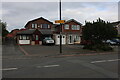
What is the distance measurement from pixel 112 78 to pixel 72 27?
28028 millimetres

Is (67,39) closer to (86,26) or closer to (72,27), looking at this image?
(72,27)

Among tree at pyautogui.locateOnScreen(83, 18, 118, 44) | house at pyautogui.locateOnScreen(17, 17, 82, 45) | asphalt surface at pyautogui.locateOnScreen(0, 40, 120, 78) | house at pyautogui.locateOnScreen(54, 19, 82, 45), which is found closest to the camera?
asphalt surface at pyautogui.locateOnScreen(0, 40, 120, 78)

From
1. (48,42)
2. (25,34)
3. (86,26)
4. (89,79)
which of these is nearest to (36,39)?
(25,34)

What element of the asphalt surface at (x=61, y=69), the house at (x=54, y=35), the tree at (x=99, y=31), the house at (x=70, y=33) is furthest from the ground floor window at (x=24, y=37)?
the asphalt surface at (x=61, y=69)

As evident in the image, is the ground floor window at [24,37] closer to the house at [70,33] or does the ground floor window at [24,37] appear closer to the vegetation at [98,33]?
the house at [70,33]

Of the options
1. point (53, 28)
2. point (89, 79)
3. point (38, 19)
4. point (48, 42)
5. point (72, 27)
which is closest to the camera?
point (89, 79)

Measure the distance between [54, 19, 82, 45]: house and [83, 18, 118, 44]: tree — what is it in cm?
1278

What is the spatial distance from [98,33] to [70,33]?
14.6 m

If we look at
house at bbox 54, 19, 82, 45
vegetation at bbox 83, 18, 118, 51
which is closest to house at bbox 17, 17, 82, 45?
house at bbox 54, 19, 82, 45

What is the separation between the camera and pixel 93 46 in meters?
17.5

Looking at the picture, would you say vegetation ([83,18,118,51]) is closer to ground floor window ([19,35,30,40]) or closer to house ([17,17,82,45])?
house ([17,17,82,45])

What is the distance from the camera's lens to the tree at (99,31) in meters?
16.7

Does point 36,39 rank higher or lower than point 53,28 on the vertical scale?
lower

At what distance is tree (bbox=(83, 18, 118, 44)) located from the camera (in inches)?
656
